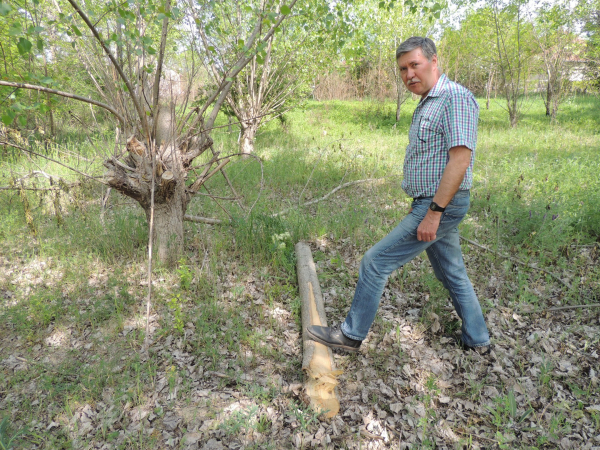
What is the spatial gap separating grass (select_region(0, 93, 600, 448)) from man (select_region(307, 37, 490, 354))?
0.59 meters

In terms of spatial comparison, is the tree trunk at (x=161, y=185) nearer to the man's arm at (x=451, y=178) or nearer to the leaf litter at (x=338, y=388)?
Answer: the leaf litter at (x=338, y=388)

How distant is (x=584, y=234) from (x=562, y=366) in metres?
2.38

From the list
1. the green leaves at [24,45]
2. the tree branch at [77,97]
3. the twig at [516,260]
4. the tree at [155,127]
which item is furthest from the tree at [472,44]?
the green leaves at [24,45]

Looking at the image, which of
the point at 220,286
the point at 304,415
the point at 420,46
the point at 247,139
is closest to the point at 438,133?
the point at 420,46

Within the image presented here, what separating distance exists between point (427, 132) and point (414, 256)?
34.5 inches

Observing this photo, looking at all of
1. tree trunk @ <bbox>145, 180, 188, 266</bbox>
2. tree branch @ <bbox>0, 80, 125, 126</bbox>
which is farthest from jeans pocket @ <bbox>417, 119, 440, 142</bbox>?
tree branch @ <bbox>0, 80, 125, 126</bbox>

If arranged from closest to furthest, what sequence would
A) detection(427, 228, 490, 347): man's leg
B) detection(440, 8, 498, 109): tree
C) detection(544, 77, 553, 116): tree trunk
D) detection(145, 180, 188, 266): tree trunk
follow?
detection(427, 228, 490, 347): man's leg, detection(145, 180, 188, 266): tree trunk, detection(440, 8, 498, 109): tree, detection(544, 77, 553, 116): tree trunk

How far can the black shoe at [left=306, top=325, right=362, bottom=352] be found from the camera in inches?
107

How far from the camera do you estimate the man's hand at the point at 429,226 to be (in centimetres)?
227

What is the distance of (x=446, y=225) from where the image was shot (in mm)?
2393

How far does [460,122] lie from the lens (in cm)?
211

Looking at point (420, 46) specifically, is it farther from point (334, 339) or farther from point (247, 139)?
point (247, 139)

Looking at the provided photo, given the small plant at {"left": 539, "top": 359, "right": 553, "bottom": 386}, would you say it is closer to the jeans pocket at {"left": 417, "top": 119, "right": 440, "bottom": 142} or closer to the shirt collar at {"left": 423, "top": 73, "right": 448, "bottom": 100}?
the jeans pocket at {"left": 417, "top": 119, "right": 440, "bottom": 142}

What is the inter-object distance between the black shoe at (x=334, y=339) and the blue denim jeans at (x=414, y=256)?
6 centimetres
